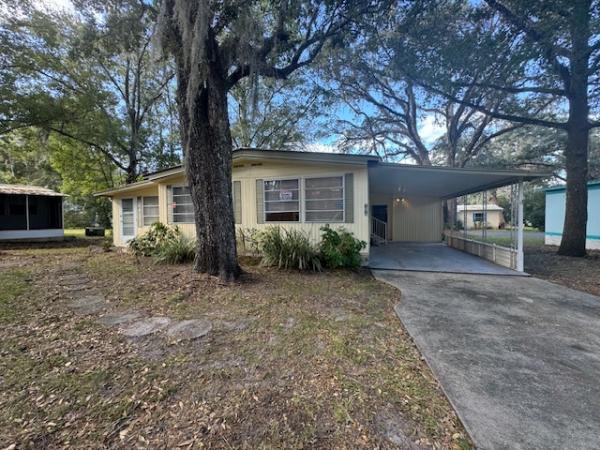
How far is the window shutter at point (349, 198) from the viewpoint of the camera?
656 centimetres

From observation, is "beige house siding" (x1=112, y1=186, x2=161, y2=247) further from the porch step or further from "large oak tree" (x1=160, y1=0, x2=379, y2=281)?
the porch step

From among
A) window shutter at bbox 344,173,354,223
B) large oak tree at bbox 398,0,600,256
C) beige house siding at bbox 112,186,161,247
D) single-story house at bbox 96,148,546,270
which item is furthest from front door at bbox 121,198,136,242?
large oak tree at bbox 398,0,600,256

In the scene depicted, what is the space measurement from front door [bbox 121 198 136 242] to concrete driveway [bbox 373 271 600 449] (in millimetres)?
10833

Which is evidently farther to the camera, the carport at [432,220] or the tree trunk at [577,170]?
the tree trunk at [577,170]

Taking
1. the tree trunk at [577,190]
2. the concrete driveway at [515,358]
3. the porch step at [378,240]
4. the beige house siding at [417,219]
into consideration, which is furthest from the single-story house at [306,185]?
the porch step at [378,240]

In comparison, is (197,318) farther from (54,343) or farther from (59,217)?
(59,217)

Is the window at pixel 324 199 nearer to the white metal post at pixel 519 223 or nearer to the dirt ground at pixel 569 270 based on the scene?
the white metal post at pixel 519 223

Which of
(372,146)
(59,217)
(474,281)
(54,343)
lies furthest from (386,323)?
(59,217)

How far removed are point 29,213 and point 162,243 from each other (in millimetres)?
11946

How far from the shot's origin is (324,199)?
271 inches

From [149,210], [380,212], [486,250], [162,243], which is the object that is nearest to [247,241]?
[162,243]

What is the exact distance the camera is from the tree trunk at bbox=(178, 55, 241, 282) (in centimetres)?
477

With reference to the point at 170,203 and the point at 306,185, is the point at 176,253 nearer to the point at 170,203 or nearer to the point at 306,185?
the point at 170,203

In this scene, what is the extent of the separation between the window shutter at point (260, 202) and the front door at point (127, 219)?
6476 millimetres
